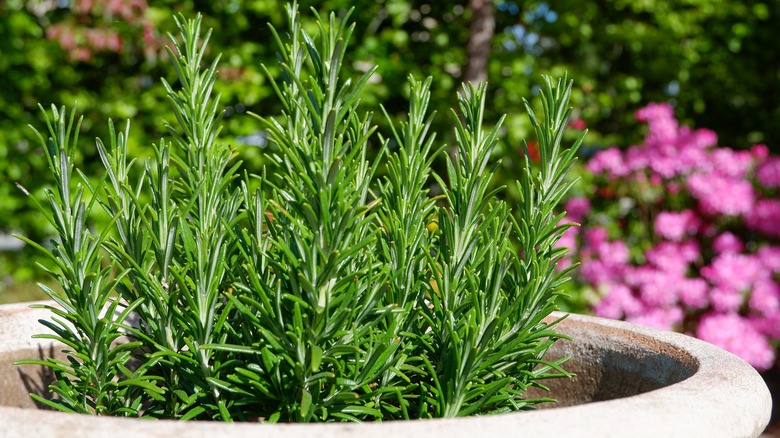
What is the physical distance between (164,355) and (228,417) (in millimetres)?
126

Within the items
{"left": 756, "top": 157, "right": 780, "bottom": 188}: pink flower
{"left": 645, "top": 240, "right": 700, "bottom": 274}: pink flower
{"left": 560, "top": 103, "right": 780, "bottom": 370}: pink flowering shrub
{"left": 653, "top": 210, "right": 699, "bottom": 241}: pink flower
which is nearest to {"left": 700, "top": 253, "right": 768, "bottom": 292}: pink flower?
{"left": 560, "top": 103, "right": 780, "bottom": 370}: pink flowering shrub

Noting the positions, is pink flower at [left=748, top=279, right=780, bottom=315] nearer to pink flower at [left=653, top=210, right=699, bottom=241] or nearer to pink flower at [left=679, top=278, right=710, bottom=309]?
pink flower at [left=679, top=278, right=710, bottom=309]

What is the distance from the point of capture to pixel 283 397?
0.84m

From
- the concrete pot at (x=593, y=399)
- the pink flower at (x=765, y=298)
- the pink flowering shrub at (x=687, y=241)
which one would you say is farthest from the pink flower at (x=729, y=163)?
the concrete pot at (x=593, y=399)

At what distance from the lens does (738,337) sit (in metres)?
4.23

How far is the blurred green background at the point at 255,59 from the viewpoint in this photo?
421cm

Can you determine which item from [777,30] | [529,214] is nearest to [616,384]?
[529,214]

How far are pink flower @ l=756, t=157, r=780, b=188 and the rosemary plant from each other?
406cm

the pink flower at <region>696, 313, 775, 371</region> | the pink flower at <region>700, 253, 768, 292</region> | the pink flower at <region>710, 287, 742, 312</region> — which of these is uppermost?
the pink flower at <region>700, 253, 768, 292</region>

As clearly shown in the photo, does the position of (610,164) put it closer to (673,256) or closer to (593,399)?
(673,256)

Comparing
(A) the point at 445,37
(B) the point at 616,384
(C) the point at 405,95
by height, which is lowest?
(B) the point at 616,384

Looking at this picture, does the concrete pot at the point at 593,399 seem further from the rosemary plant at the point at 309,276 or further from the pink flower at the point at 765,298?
the pink flower at the point at 765,298

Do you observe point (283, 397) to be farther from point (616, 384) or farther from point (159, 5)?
point (159, 5)

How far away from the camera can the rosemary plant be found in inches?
32.5
